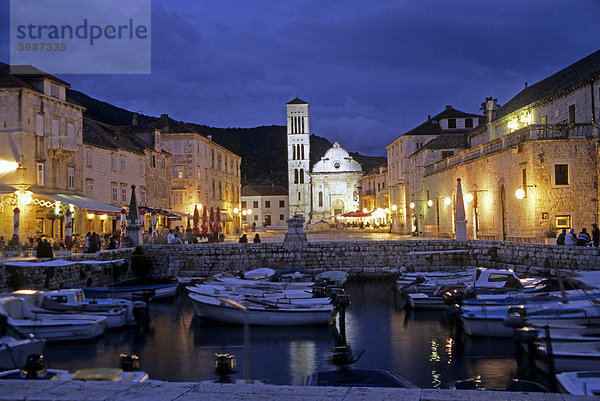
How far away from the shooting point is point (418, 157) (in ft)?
171

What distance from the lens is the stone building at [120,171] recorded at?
3788cm

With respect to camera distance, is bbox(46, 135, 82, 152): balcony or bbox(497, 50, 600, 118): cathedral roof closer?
bbox(497, 50, 600, 118): cathedral roof

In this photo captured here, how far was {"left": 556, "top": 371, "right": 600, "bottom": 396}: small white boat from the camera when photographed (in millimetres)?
8074

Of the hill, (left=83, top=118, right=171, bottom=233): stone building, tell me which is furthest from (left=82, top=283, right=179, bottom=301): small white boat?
the hill

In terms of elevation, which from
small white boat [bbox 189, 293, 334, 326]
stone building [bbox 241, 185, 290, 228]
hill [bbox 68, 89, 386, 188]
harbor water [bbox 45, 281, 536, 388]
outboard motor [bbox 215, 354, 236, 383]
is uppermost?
hill [bbox 68, 89, 386, 188]

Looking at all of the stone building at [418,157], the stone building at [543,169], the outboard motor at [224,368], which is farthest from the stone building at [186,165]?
the outboard motor at [224,368]

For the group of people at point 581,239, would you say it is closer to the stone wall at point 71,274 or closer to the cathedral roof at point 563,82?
the cathedral roof at point 563,82

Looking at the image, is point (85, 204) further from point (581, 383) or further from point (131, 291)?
point (581, 383)

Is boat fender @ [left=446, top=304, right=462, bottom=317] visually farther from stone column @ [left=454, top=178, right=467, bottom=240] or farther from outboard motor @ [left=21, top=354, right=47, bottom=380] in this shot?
stone column @ [left=454, top=178, right=467, bottom=240]

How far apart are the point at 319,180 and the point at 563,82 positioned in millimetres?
64487

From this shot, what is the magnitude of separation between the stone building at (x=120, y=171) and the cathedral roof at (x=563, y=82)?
90.5 feet

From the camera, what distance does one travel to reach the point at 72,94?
153 m

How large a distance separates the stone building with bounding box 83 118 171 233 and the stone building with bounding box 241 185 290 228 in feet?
175

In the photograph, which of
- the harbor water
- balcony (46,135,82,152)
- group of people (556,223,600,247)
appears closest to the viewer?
the harbor water
